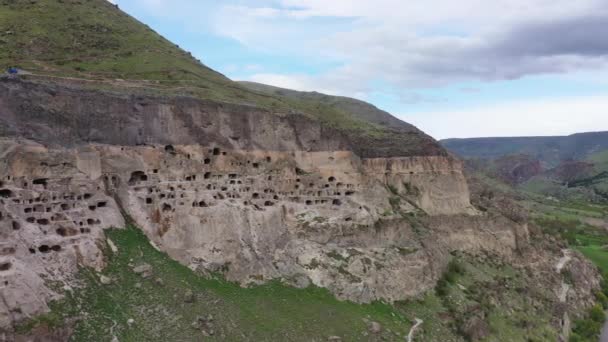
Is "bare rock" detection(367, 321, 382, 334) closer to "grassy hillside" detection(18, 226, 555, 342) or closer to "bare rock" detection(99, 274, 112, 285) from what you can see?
"grassy hillside" detection(18, 226, 555, 342)

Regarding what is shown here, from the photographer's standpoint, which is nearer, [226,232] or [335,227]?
[226,232]

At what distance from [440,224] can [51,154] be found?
110 ft

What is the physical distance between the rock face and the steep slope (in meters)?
0.10

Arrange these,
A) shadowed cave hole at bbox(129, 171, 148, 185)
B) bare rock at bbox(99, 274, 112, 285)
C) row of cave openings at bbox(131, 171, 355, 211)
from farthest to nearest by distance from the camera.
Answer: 1. shadowed cave hole at bbox(129, 171, 148, 185)
2. row of cave openings at bbox(131, 171, 355, 211)
3. bare rock at bbox(99, 274, 112, 285)

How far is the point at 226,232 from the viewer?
38.3 metres

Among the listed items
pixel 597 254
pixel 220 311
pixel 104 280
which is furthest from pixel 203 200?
pixel 597 254

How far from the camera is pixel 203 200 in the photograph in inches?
1544

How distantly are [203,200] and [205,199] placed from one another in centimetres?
20

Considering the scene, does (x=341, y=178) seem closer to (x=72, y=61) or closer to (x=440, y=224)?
(x=440, y=224)

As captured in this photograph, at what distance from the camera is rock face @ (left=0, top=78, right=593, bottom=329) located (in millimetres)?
32406

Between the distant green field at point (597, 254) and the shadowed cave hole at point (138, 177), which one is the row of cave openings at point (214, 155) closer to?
the shadowed cave hole at point (138, 177)

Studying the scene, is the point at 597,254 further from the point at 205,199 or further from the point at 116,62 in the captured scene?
the point at 116,62

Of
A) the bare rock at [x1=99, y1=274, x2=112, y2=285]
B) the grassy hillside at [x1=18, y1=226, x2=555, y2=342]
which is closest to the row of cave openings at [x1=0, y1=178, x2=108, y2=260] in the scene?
the grassy hillside at [x1=18, y1=226, x2=555, y2=342]

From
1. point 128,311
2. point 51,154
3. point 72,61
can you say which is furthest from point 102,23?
point 128,311
